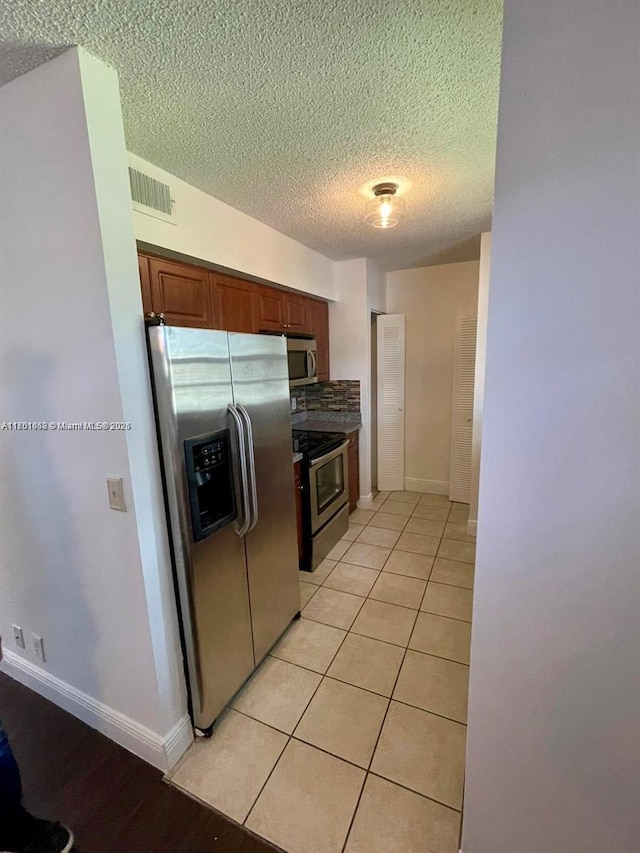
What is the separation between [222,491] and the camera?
1546mm

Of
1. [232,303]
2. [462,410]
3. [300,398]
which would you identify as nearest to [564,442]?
[232,303]

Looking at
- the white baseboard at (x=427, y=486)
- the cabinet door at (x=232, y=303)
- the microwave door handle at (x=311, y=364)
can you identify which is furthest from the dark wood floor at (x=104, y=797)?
the white baseboard at (x=427, y=486)

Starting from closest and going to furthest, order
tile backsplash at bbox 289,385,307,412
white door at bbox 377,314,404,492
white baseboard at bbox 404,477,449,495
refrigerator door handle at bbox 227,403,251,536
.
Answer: refrigerator door handle at bbox 227,403,251,536
tile backsplash at bbox 289,385,307,412
white door at bbox 377,314,404,492
white baseboard at bbox 404,477,449,495

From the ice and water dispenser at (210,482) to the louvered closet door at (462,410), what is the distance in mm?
2795

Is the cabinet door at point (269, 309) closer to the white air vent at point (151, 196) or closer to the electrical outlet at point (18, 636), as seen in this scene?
the white air vent at point (151, 196)

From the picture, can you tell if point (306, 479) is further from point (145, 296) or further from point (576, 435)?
point (576, 435)

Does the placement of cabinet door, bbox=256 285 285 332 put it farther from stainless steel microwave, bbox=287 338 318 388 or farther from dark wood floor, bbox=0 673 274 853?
dark wood floor, bbox=0 673 274 853

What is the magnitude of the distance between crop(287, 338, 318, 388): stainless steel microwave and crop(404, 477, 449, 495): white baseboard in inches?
74.1

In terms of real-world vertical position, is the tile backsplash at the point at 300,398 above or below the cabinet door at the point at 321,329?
below

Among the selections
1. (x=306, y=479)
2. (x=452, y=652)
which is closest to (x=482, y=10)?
(x=306, y=479)

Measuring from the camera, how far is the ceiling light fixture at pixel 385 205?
6.54ft

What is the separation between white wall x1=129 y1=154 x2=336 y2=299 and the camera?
1674 millimetres

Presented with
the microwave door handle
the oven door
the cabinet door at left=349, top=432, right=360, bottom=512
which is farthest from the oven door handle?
the microwave door handle

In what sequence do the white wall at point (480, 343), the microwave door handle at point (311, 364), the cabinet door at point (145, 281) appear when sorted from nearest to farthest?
the cabinet door at point (145, 281) < the white wall at point (480, 343) < the microwave door handle at point (311, 364)
